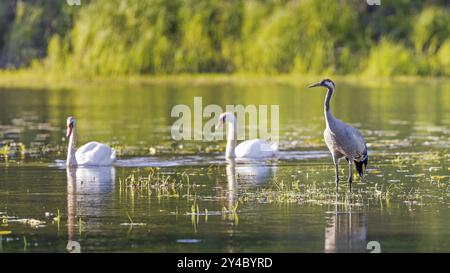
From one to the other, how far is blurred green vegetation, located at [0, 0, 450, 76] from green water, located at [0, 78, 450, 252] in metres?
22.3

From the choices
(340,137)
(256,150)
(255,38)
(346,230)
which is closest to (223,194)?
(340,137)

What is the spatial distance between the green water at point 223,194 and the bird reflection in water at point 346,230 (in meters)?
0.01

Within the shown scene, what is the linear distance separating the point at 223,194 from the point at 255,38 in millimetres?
40094

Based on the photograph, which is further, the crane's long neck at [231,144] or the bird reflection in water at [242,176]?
the crane's long neck at [231,144]

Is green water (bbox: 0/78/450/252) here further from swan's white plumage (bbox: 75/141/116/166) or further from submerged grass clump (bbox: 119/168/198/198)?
swan's white plumage (bbox: 75/141/116/166)

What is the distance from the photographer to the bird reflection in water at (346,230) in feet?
41.8

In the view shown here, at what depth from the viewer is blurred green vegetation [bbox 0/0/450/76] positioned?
179 ft

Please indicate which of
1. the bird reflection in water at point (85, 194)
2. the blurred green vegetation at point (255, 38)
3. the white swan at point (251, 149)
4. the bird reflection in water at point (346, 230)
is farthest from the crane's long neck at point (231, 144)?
the blurred green vegetation at point (255, 38)

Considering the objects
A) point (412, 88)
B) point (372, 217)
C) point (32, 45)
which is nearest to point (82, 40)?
point (32, 45)

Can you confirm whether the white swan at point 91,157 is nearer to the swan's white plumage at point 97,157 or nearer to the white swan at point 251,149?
the swan's white plumage at point 97,157

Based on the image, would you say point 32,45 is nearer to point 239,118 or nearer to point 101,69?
point 101,69

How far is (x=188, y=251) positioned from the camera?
12.6 m

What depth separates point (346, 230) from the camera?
13.6 metres
